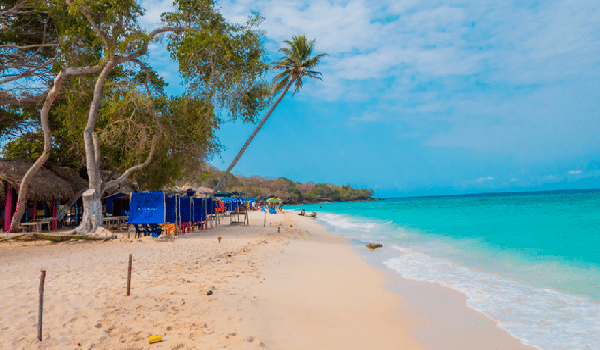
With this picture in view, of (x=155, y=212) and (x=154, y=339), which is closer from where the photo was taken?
(x=154, y=339)

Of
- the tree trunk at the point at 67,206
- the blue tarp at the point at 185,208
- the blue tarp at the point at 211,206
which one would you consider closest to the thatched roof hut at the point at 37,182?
the tree trunk at the point at 67,206

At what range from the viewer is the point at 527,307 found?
538 cm

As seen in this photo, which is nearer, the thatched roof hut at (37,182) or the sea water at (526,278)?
the sea water at (526,278)

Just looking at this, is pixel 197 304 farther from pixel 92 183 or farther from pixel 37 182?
pixel 37 182

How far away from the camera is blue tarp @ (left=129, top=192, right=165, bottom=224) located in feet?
38.5

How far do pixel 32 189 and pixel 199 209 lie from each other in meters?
6.19

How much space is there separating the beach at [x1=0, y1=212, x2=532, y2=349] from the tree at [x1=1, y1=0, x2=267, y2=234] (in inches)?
200

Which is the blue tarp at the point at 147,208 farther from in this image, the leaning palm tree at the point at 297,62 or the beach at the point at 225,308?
the leaning palm tree at the point at 297,62

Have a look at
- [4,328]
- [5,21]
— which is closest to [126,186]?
[5,21]

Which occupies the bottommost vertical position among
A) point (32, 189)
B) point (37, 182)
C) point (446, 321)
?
point (446, 321)

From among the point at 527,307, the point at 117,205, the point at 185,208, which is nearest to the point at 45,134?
the point at 185,208

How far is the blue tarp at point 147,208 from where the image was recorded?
462 inches

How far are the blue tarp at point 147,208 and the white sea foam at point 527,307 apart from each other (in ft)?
27.2

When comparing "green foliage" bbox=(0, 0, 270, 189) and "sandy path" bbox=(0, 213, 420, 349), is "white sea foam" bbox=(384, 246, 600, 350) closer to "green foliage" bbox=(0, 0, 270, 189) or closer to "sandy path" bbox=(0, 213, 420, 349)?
"sandy path" bbox=(0, 213, 420, 349)
